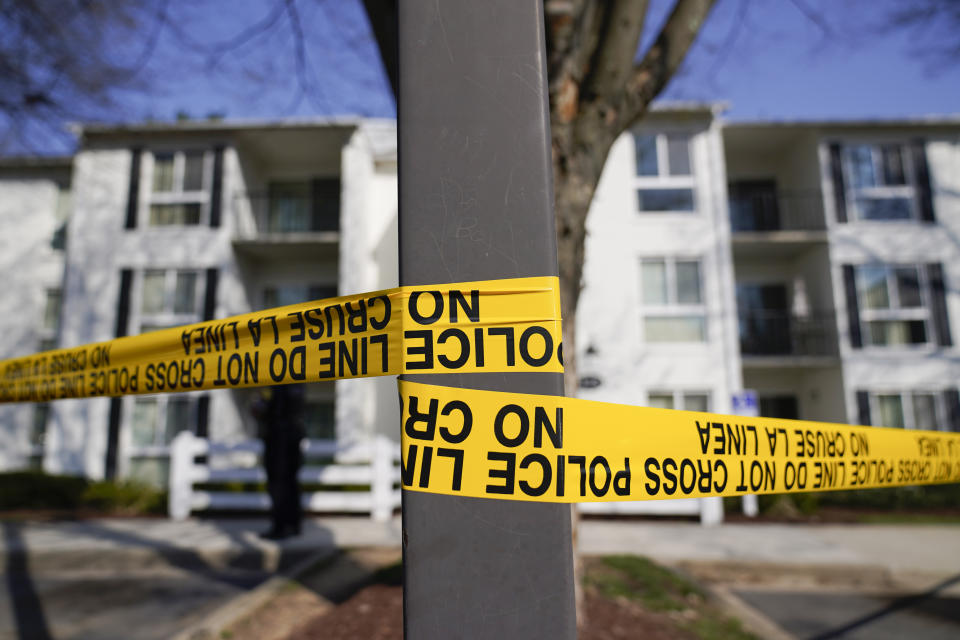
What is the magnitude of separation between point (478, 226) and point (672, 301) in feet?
42.2

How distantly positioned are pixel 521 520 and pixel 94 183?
17504 millimetres

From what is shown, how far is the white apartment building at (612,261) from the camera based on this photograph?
1341 centimetres

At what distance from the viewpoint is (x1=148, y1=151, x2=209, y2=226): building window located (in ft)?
49.2

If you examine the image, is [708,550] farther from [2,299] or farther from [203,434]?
[2,299]

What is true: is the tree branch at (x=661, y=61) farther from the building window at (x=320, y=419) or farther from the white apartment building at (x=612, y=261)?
the building window at (x=320, y=419)

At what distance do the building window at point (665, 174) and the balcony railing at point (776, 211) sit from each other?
3.36 meters

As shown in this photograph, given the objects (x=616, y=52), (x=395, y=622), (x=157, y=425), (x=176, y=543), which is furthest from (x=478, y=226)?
(x=157, y=425)

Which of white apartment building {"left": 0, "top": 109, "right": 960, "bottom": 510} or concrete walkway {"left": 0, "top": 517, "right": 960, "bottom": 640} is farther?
white apartment building {"left": 0, "top": 109, "right": 960, "bottom": 510}

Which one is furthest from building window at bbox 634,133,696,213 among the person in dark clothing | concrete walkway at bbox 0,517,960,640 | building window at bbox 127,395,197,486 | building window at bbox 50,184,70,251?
building window at bbox 50,184,70,251

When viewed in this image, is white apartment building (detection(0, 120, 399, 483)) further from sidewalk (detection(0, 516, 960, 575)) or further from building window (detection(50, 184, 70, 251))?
sidewalk (detection(0, 516, 960, 575))

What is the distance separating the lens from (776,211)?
16734 millimetres

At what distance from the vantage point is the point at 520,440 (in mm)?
1316

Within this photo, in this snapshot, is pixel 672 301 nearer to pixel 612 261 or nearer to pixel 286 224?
pixel 612 261

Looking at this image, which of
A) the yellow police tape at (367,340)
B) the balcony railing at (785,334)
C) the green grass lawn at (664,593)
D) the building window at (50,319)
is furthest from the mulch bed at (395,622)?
the building window at (50,319)
